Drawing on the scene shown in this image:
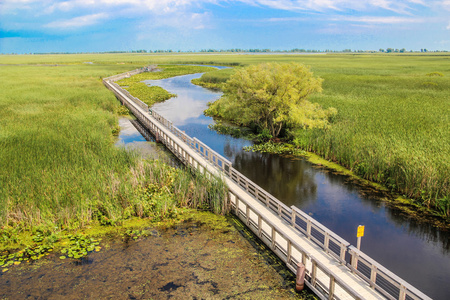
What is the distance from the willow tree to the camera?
101 feet

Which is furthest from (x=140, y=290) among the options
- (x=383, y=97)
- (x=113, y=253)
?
(x=383, y=97)

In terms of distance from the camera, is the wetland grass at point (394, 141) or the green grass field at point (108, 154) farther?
the wetland grass at point (394, 141)

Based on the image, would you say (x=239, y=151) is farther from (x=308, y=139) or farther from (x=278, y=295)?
(x=278, y=295)

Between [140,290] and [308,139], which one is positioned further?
[308,139]

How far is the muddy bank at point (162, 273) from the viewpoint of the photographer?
10.8m

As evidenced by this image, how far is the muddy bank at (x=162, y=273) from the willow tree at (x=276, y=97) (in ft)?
61.3

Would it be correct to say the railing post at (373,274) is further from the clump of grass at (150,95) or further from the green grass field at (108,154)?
the clump of grass at (150,95)

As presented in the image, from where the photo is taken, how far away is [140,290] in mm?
10969

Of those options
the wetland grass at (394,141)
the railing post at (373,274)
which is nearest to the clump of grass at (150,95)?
the wetland grass at (394,141)

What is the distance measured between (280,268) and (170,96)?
50452mm

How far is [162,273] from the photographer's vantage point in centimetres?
1188

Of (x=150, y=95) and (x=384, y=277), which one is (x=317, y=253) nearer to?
(x=384, y=277)

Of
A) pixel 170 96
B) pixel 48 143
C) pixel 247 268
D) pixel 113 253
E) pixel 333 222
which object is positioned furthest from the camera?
pixel 170 96

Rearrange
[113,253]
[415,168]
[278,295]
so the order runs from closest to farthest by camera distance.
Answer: [278,295]
[113,253]
[415,168]
